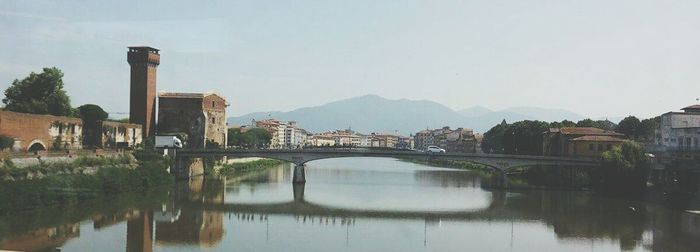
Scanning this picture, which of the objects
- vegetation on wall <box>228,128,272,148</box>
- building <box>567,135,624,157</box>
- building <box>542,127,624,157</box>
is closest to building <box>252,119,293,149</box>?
vegetation on wall <box>228,128,272,148</box>

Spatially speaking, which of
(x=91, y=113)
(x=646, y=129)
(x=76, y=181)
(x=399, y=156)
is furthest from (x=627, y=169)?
(x=91, y=113)

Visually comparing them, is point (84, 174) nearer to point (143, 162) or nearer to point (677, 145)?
point (143, 162)

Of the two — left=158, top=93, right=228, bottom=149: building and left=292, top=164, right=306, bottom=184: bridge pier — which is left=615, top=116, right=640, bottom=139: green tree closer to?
left=292, top=164, right=306, bottom=184: bridge pier

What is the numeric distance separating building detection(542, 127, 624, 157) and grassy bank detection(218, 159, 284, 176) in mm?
32936

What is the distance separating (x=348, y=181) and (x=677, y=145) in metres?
27.8

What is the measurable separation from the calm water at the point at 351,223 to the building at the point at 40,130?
828 cm

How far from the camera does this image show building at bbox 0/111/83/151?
40.6 meters

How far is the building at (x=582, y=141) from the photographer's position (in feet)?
194

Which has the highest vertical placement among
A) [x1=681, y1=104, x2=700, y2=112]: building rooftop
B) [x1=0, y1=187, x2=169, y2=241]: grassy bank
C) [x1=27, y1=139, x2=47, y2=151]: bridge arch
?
[x1=681, y1=104, x2=700, y2=112]: building rooftop

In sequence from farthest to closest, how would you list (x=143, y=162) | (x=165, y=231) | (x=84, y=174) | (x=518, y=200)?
(x=143, y=162)
(x=518, y=200)
(x=84, y=174)
(x=165, y=231)

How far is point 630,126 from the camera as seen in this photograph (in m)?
80.4

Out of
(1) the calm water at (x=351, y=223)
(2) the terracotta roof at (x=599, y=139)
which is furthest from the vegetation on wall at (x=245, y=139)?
(1) the calm water at (x=351, y=223)

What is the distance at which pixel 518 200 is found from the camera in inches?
1736

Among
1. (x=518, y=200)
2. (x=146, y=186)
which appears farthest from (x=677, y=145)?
(x=146, y=186)
